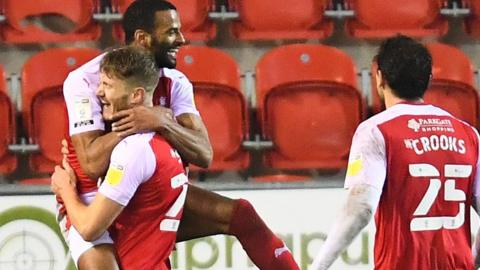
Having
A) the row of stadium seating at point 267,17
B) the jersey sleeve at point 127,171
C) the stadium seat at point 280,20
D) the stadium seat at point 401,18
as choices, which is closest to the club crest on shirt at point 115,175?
the jersey sleeve at point 127,171

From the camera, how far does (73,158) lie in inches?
121

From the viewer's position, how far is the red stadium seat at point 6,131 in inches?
183

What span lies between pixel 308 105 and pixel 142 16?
1806 millimetres

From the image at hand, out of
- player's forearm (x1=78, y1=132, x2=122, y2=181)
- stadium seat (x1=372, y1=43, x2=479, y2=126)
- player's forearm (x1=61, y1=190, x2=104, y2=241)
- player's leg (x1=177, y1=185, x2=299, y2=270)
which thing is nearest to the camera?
player's forearm (x1=61, y1=190, x2=104, y2=241)

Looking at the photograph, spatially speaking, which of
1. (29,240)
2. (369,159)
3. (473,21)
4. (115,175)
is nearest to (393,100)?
(369,159)

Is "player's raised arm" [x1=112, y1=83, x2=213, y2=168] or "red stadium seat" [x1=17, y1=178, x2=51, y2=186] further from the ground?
"player's raised arm" [x1=112, y1=83, x2=213, y2=168]

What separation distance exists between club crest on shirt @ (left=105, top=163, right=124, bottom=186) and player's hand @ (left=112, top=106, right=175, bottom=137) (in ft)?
0.40

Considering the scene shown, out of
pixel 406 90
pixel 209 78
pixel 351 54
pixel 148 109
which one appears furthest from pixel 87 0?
pixel 406 90

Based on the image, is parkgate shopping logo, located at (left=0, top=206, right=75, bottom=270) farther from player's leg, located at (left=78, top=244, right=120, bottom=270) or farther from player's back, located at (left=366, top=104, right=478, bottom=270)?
player's back, located at (left=366, top=104, right=478, bottom=270)

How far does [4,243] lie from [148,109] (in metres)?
1.74

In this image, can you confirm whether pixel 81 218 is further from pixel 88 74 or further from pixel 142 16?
pixel 142 16

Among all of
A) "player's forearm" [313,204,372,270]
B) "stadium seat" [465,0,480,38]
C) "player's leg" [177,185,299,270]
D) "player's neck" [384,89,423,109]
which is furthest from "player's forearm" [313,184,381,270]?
"stadium seat" [465,0,480,38]

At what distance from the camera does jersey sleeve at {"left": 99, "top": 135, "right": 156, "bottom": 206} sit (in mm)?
2686

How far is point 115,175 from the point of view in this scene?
106 inches
